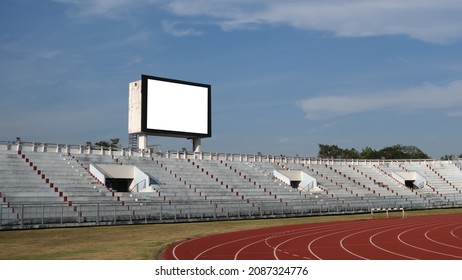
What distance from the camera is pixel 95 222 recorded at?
104 ft

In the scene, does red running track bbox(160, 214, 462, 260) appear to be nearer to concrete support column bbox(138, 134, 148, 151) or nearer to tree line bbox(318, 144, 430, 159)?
concrete support column bbox(138, 134, 148, 151)

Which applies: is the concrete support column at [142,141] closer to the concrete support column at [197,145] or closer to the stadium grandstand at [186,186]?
the stadium grandstand at [186,186]

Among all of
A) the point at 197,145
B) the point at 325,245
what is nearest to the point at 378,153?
the point at 197,145

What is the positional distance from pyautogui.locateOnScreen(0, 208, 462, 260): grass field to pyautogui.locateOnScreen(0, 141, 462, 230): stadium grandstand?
8.66 feet

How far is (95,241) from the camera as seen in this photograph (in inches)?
901

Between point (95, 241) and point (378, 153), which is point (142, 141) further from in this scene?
point (378, 153)

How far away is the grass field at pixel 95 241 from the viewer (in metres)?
17.7

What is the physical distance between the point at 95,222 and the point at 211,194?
15666mm

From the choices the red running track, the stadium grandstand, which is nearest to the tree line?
the stadium grandstand

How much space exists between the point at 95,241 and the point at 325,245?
32.8 feet

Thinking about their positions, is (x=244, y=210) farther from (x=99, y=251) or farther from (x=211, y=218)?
(x=99, y=251)

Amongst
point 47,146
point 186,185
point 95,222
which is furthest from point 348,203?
point 47,146

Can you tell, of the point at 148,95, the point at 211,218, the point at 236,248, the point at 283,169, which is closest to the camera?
the point at 236,248

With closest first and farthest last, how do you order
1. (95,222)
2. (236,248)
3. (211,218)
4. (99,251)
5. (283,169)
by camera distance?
(99,251), (236,248), (95,222), (211,218), (283,169)
